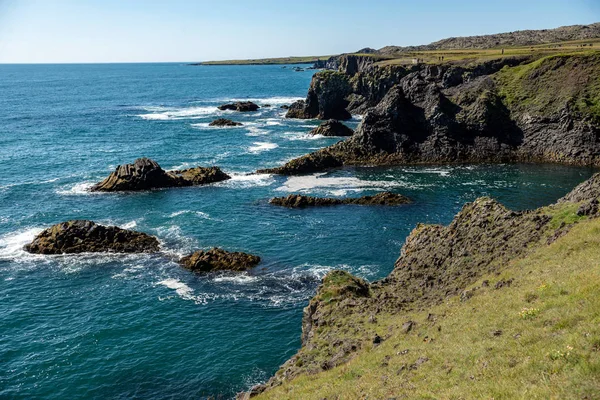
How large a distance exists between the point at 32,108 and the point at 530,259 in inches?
7940

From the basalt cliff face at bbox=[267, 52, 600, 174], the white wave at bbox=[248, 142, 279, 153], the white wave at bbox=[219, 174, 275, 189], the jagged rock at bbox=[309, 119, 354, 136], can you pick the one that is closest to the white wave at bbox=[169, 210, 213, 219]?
the white wave at bbox=[219, 174, 275, 189]

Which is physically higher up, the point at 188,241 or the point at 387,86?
the point at 387,86

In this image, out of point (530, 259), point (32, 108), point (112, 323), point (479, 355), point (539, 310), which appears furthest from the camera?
point (32, 108)

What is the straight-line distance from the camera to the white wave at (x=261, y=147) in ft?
378

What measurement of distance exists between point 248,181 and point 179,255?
34.4m

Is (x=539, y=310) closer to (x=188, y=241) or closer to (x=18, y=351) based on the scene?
(x=18, y=351)

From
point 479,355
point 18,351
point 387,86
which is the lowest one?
point 18,351

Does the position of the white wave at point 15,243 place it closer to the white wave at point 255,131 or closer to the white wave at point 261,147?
the white wave at point 261,147

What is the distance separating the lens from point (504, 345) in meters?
21.1

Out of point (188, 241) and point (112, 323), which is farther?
Result: point (188, 241)

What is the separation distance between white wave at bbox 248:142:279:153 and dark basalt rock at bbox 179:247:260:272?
61387 millimetres

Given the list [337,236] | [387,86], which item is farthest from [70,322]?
[387,86]

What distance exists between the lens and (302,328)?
134ft

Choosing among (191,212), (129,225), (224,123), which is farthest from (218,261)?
(224,123)
